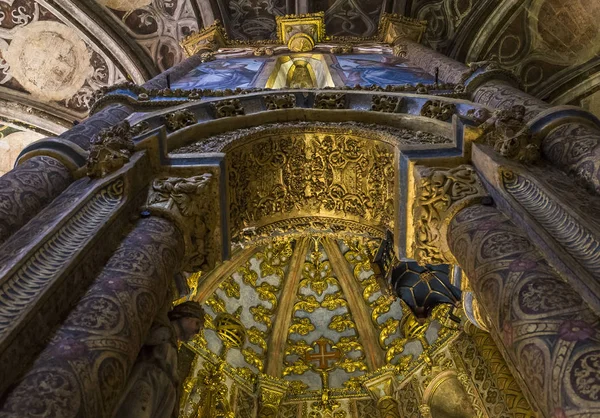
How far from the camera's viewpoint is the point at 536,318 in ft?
7.07

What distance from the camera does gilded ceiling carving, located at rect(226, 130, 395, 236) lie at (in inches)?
172

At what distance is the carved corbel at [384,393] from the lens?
6.87m

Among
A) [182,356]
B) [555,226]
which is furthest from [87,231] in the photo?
[182,356]

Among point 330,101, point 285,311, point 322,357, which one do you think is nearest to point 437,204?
point 330,101

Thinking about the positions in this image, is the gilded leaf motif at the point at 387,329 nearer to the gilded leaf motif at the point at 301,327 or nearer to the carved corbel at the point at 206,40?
the gilded leaf motif at the point at 301,327

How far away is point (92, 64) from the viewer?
973cm

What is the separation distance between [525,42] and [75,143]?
7837 mm

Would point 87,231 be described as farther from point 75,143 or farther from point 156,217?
point 75,143

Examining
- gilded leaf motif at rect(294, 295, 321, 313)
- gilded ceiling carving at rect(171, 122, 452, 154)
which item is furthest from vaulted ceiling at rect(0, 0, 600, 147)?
gilded ceiling carving at rect(171, 122, 452, 154)

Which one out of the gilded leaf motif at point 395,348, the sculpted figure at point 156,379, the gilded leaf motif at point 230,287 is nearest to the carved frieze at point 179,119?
the sculpted figure at point 156,379

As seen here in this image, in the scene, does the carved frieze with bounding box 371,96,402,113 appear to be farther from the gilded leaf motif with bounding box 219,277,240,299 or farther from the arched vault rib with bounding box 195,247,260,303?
the gilded leaf motif with bounding box 219,277,240,299

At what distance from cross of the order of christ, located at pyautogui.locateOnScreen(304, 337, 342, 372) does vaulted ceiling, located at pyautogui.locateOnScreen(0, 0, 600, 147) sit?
5311 millimetres

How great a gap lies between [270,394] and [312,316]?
1.49 meters

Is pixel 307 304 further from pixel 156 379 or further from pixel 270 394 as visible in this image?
pixel 156 379
